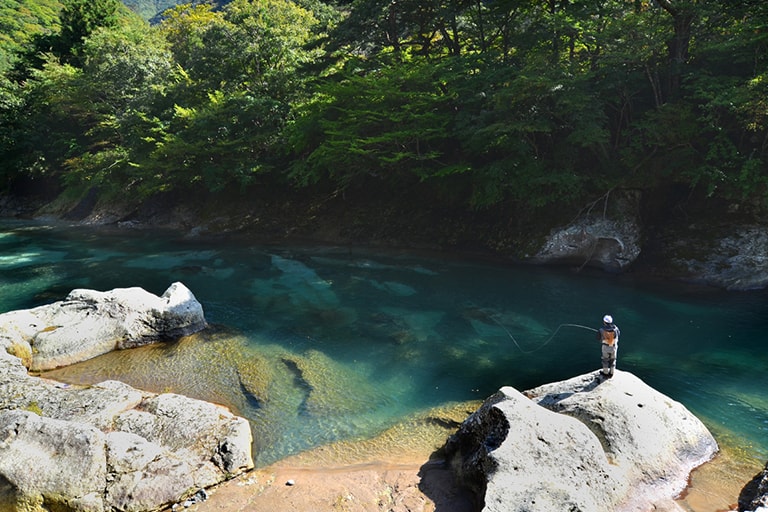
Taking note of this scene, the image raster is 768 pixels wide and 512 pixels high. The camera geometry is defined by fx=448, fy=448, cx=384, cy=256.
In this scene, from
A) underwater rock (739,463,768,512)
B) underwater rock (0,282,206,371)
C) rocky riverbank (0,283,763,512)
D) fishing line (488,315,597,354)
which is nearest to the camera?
underwater rock (739,463,768,512)

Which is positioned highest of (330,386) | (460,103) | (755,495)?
(460,103)

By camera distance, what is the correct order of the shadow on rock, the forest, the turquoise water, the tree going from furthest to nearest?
1. the tree
2. the forest
3. the turquoise water
4. the shadow on rock

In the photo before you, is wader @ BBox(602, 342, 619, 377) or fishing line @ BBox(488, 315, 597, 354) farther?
fishing line @ BBox(488, 315, 597, 354)

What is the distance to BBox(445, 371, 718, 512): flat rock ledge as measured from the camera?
5.51 metres

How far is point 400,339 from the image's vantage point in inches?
452

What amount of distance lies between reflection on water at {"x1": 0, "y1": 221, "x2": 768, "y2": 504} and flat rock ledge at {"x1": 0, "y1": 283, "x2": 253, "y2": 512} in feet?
2.27

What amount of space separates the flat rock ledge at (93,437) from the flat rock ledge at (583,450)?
366cm

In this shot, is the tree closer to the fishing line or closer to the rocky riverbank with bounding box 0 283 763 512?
the rocky riverbank with bounding box 0 283 763 512

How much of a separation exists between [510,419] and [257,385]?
5425 millimetres

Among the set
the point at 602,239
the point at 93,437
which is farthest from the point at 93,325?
the point at 602,239

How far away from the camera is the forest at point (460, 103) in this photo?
45.9ft

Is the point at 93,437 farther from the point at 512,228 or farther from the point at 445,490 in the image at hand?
the point at 512,228

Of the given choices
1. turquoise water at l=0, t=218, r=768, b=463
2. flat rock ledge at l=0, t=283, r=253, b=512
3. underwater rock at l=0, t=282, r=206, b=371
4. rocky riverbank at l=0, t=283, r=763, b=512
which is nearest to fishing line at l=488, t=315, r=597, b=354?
turquoise water at l=0, t=218, r=768, b=463

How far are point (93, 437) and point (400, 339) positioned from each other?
271 inches
